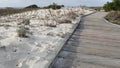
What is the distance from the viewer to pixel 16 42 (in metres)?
7.03

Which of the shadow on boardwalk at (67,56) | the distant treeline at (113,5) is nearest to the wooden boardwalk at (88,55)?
the shadow on boardwalk at (67,56)

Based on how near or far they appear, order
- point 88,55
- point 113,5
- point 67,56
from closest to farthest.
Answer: point 67,56
point 88,55
point 113,5

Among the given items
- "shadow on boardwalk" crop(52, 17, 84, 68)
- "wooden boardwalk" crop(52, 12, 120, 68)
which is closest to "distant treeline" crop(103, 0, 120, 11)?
"wooden boardwalk" crop(52, 12, 120, 68)

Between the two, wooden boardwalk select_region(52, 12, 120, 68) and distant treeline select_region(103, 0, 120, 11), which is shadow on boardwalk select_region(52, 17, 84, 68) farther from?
distant treeline select_region(103, 0, 120, 11)

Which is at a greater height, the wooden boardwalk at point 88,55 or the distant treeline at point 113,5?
the wooden boardwalk at point 88,55

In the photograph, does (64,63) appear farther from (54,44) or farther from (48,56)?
(54,44)

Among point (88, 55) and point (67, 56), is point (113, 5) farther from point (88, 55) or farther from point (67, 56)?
point (67, 56)

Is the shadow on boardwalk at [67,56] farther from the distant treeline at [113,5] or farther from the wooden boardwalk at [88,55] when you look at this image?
the distant treeline at [113,5]

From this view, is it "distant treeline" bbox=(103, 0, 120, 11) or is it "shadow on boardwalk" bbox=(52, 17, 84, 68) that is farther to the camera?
"distant treeline" bbox=(103, 0, 120, 11)

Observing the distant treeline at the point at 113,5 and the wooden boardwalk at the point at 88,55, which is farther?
the distant treeline at the point at 113,5

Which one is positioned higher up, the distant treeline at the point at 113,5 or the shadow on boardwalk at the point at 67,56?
the shadow on boardwalk at the point at 67,56

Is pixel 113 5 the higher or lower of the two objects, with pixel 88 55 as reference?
lower

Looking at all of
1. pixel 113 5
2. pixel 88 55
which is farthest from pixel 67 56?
pixel 113 5

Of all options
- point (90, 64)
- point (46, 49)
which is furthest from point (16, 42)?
point (90, 64)
